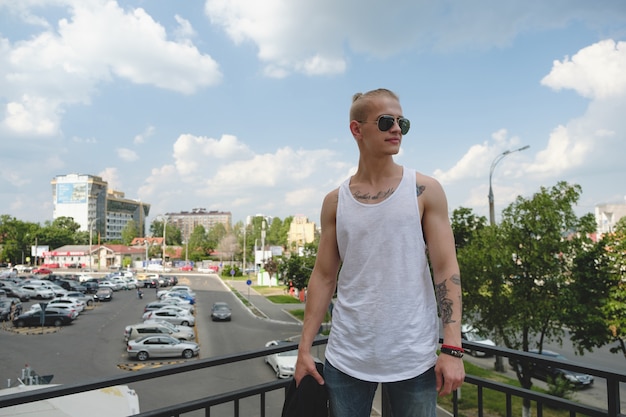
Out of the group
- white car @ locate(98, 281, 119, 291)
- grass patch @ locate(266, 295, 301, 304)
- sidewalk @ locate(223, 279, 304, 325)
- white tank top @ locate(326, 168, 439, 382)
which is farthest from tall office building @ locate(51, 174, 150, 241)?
white tank top @ locate(326, 168, 439, 382)

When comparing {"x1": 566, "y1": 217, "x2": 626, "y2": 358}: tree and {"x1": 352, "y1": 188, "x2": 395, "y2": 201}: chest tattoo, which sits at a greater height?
{"x1": 352, "y1": 188, "x2": 395, "y2": 201}: chest tattoo

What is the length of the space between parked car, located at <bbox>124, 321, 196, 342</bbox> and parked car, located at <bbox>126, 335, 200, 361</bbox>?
1.34 m

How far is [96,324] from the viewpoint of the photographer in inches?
1059

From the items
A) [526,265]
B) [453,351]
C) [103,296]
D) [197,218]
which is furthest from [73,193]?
[453,351]

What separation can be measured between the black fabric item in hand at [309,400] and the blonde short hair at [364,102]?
1.15 meters

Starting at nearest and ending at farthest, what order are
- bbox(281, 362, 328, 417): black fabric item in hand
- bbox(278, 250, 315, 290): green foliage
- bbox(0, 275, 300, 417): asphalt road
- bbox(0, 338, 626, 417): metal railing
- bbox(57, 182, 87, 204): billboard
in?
bbox(0, 338, 626, 417): metal railing, bbox(281, 362, 328, 417): black fabric item in hand, bbox(0, 275, 300, 417): asphalt road, bbox(278, 250, 315, 290): green foliage, bbox(57, 182, 87, 204): billboard

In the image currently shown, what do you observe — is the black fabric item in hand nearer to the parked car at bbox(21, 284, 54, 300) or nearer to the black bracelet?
the black bracelet

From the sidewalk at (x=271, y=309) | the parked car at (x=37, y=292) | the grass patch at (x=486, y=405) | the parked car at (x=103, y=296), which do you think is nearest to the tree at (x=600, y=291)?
the grass patch at (x=486, y=405)

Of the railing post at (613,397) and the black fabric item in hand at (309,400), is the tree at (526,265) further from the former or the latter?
the black fabric item in hand at (309,400)

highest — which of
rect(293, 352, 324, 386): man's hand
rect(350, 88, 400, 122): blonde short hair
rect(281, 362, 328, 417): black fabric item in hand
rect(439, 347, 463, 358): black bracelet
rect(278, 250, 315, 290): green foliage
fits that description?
rect(350, 88, 400, 122): blonde short hair

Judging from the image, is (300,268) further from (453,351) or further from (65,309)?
(453,351)

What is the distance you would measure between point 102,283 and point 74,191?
93.8 m

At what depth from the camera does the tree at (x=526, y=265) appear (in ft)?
36.3

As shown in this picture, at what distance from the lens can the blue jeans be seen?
1.70 meters
